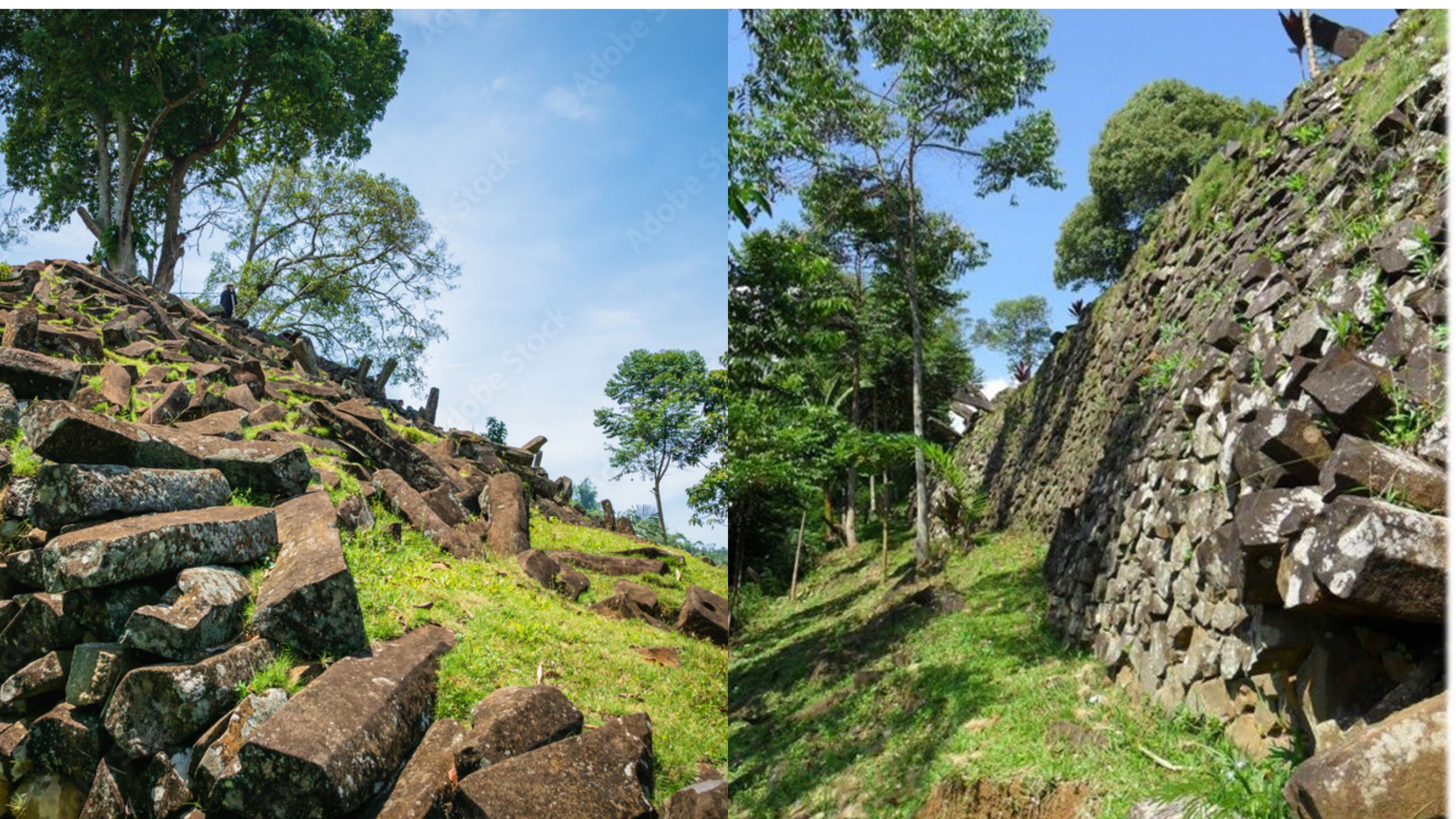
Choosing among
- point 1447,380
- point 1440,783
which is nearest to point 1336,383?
point 1447,380

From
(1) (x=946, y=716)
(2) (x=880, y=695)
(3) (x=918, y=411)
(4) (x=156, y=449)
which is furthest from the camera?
(3) (x=918, y=411)

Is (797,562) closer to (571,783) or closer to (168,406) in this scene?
(168,406)

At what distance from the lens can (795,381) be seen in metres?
10.6

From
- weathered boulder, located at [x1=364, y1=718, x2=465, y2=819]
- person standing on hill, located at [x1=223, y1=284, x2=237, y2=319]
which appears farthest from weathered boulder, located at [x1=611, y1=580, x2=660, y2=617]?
person standing on hill, located at [x1=223, y1=284, x2=237, y2=319]

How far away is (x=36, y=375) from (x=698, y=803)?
575 cm

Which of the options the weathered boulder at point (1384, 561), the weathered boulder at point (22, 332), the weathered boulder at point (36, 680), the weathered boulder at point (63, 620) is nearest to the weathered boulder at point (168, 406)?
the weathered boulder at point (22, 332)

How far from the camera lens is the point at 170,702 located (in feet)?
12.4

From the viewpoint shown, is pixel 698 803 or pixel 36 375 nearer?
pixel 698 803

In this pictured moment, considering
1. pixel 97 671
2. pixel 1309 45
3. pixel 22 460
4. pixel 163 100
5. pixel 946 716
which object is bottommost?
pixel 946 716

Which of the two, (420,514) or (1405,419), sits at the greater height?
(1405,419)

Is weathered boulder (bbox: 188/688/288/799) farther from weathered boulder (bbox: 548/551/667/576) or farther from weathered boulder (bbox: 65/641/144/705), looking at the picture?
weathered boulder (bbox: 548/551/667/576)

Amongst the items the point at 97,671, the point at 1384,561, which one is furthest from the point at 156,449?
the point at 1384,561

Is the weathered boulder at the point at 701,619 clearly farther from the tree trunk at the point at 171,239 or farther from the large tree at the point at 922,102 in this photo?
the tree trunk at the point at 171,239

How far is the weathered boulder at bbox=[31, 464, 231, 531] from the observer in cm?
462
